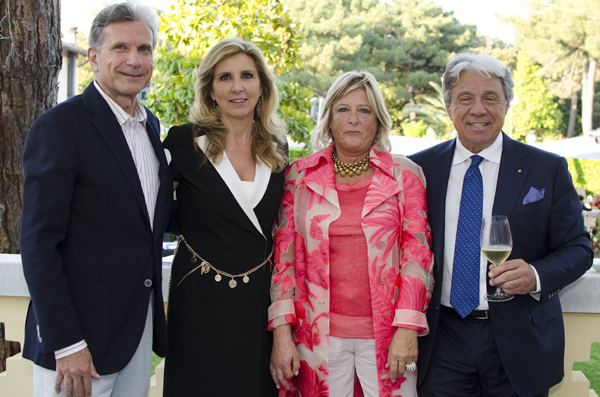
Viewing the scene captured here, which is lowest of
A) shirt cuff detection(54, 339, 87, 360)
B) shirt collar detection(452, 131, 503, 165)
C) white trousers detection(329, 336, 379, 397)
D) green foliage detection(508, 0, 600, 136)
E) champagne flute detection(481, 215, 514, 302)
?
white trousers detection(329, 336, 379, 397)

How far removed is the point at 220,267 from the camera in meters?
2.38

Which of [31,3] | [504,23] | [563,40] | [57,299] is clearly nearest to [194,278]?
[57,299]

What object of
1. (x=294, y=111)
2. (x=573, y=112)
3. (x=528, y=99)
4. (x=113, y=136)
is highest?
(x=528, y=99)

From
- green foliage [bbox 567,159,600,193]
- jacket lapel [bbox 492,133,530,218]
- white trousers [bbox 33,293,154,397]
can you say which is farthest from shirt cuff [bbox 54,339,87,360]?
green foliage [bbox 567,159,600,193]

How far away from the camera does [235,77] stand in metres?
2.57

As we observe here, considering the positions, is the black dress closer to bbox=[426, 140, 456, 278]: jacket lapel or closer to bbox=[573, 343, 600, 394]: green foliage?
bbox=[426, 140, 456, 278]: jacket lapel

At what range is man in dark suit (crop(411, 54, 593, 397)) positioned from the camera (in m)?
2.29

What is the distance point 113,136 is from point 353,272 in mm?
1229

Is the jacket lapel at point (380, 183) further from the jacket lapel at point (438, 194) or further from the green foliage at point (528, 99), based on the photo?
the green foliage at point (528, 99)

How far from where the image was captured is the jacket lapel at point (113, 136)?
2.04m

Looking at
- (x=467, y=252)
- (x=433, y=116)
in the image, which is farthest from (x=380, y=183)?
(x=433, y=116)

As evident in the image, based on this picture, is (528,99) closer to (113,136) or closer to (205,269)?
(205,269)

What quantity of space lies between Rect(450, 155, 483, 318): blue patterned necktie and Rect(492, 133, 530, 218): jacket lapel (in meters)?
0.09

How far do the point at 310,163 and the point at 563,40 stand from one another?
3083 cm
